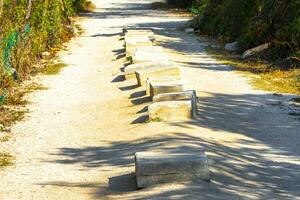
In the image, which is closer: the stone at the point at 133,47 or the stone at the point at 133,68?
the stone at the point at 133,68

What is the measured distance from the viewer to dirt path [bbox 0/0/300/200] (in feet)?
25.0

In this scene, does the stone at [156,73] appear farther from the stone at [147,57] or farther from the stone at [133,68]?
the stone at [147,57]

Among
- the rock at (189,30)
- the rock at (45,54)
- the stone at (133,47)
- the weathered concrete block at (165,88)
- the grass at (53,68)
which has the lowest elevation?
the rock at (189,30)

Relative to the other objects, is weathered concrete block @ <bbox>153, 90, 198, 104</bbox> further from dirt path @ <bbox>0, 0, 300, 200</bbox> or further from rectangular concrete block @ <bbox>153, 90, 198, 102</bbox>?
dirt path @ <bbox>0, 0, 300, 200</bbox>

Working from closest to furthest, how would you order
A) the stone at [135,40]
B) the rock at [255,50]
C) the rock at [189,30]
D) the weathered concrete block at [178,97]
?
1. the weathered concrete block at [178,97]
2. the rock at [255,50]
3. the stone at [135,40]
4. the rock at [189,30]

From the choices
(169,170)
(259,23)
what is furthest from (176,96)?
(259,23)

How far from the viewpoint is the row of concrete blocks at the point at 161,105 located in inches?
290

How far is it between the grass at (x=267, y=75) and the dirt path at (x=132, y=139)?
0.39 m

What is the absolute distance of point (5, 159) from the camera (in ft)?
30.0

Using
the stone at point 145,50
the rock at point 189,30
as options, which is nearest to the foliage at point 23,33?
the stone at point 145,50

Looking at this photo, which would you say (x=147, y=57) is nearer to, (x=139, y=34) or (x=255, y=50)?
(x=255, y=50)

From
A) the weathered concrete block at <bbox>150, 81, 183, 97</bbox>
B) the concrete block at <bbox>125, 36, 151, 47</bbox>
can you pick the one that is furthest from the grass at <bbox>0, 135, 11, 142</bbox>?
the concrete block at <bbox>125, 36, 151, 47</bbox>

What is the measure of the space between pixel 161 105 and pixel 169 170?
142 inches

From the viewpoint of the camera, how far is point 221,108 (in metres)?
12.1
